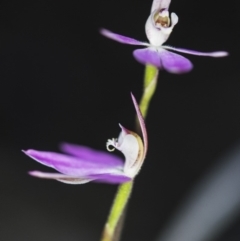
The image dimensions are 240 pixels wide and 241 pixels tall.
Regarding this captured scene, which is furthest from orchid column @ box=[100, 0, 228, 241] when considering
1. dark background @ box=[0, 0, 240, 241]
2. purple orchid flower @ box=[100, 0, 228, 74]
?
dark background @ box=[0, 0, 240, 241]

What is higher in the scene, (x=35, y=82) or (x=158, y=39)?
(x=158, y=39)

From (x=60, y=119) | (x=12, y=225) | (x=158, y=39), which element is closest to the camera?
(x=158, y=39)

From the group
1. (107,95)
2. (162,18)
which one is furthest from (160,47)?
(107,95)

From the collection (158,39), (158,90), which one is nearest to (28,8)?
(158,90)

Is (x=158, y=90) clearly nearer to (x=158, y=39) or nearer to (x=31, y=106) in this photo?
(x=31, y=106)

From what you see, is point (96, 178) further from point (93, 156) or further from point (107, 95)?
point (107, 95)

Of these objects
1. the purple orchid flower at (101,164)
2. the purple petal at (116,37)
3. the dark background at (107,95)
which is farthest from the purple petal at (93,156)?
the dark background at (107,95)

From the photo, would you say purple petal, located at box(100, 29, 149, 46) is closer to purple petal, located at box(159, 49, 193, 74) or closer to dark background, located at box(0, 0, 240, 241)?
purple petal, located at box(159, 49, 193, 74)
